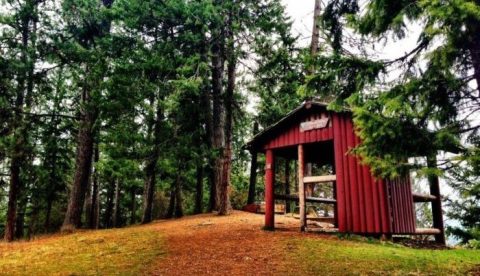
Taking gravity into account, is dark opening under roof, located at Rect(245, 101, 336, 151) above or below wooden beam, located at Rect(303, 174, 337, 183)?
above

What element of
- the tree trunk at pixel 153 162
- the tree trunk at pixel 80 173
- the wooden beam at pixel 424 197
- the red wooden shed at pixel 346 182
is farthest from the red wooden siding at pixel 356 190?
the tree trunk at pixel 80 173

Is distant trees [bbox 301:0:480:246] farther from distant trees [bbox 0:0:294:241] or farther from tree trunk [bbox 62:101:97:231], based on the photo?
tree trunk [bbox 62:101:97:231]

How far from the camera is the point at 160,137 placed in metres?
18.8

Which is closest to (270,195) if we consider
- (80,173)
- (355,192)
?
(355,192)

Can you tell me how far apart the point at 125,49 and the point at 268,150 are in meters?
8.47

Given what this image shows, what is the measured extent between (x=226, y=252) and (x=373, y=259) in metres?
3.35

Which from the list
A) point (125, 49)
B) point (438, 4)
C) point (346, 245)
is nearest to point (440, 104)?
point (438, 4)

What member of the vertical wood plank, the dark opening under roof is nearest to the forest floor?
the vertical wood plank

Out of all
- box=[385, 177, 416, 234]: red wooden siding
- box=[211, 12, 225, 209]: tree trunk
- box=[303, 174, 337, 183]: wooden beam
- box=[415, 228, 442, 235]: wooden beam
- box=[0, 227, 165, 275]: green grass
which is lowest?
box=[0, 227, 165, 275]: green grass

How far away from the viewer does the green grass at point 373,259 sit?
23.1 feet

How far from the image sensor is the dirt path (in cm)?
756

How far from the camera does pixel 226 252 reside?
9172mm

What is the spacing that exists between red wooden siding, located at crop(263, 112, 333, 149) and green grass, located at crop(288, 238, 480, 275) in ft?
11.3

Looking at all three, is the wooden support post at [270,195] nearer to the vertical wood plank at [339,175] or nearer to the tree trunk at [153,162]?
the vertical wood plank at [339,175]
